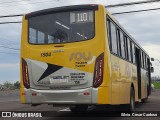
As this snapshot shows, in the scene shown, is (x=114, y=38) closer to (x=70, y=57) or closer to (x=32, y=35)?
(x=70, y=57)

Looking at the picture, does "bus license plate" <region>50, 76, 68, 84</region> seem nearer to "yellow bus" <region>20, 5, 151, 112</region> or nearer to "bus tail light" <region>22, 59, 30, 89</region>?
"yellow bus" <region>20, 5, 151, 112</region>

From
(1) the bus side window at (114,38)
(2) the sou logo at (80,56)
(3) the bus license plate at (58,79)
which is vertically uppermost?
(1) the bus side window at (114,38)

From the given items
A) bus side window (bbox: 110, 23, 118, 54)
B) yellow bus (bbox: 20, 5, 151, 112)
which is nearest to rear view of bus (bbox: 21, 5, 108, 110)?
yellow bus (bbox: 20, 5, 151, 112)

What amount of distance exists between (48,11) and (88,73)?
7.78 feet

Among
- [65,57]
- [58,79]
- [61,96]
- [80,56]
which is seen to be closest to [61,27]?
[65,57]

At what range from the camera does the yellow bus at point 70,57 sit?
32.8 ft

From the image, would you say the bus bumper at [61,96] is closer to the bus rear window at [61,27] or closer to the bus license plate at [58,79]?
the bus license plate at [58,79]

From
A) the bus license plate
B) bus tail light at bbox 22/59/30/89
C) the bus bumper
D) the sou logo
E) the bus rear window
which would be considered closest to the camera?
the bus bumper

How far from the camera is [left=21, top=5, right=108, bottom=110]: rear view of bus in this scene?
10.0 meters

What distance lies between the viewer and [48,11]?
1092 centimetres

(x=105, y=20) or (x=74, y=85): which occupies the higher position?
(x=105, y=20)

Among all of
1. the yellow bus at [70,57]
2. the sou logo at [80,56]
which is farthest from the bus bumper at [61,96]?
the sou logo at [80,56]

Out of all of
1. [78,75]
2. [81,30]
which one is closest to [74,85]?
[78,75]

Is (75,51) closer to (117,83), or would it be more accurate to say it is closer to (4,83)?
(117,83)
